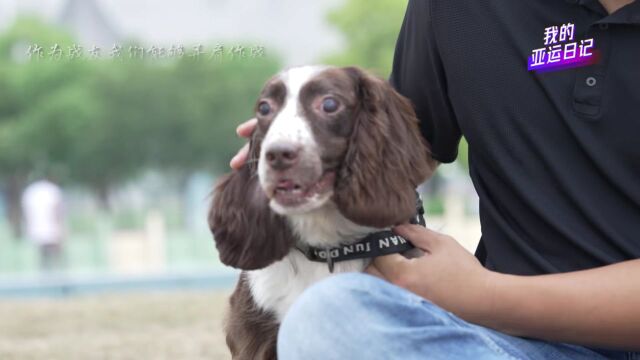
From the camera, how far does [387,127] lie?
209cm

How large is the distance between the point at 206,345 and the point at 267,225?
3.15m

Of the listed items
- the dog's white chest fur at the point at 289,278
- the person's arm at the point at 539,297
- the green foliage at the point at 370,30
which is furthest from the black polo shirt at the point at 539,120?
the green foliage at the point at 370,30

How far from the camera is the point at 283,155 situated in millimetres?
1899

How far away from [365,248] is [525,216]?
374 millimetres

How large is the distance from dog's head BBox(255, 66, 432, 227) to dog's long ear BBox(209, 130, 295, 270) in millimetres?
110

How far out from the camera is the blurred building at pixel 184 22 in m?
28.3

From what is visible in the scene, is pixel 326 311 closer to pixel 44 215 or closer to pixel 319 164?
pixel 319 164

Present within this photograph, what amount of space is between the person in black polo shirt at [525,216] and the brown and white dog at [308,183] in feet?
0.45

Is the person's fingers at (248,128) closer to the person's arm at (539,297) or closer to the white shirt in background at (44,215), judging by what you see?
the person's arm at (539,297)

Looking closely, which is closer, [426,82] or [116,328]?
[426,82]

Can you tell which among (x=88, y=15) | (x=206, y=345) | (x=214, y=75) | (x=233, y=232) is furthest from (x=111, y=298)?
(x=88, y=15)

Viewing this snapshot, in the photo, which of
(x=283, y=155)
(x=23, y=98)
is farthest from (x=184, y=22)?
(x=283, y=155)

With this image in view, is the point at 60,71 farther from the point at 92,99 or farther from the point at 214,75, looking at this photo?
the point at 214,75

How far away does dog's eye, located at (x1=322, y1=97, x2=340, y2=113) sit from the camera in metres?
2.06
